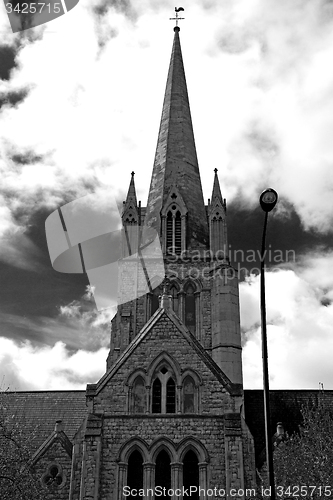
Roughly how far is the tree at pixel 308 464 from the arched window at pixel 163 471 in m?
3.95

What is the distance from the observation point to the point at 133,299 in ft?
110

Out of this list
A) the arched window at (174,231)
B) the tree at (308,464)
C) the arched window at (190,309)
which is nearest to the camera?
the tree at (308,464)

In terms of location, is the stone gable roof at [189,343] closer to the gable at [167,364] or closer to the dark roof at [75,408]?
the gable at [167,364]

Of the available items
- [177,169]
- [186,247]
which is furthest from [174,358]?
[177,169]

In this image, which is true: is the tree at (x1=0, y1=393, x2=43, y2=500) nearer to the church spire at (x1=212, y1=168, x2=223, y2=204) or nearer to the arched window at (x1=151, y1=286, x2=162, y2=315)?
the arched window at (x1=151, y1=286, x2=162, y2=315)

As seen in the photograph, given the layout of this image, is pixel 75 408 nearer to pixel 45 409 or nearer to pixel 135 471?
pixel 45 409

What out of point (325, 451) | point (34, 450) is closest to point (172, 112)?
point (34, 450)

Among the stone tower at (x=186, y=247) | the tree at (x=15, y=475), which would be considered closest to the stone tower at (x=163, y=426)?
the tree at (x=15, y=475)

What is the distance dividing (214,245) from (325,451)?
17306 mm

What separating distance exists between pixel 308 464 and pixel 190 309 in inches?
576

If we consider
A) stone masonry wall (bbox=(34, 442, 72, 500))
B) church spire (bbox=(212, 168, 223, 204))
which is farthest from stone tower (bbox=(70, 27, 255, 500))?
church spire (bbox=(212, 168, 223, 204))

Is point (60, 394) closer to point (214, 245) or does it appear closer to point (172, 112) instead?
point (214, 245)

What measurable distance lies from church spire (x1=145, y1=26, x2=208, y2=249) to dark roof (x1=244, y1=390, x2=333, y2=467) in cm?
1083

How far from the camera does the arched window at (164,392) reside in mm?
19812
